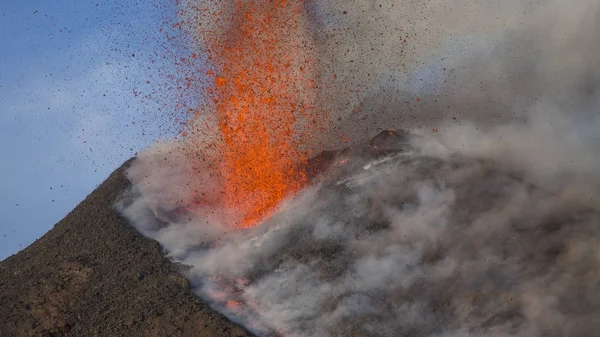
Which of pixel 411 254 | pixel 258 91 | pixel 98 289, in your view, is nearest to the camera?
pixel 411 254

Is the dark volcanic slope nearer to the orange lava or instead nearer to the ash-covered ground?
the ash-covered ground

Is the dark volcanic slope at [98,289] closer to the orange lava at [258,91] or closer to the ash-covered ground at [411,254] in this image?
the ash-covered ground at [411,254]

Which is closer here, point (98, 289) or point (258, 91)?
point (98, 289)

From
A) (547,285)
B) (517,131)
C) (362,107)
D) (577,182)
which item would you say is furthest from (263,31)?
(547,285)

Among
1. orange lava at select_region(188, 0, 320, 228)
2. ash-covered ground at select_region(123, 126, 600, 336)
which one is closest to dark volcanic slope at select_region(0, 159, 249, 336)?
ash-covered ground at select_region(123, 126, 600, 336)

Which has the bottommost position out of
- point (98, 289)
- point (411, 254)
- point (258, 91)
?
point (98, 289)

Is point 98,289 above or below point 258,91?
below

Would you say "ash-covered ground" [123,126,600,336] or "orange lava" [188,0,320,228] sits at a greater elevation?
"orange lava" [188,0,320,228]

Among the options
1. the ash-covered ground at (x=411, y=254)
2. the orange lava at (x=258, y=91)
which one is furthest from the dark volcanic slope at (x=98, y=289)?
the orange lava at (x=258, y=91)

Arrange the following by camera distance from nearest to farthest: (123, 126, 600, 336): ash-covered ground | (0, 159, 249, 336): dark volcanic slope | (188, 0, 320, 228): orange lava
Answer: (123, 126, 600, 336): ash-covered ground
(0, 159, 249, 336): dark volcanic slope
(188, 0, 320, 228): orange lava

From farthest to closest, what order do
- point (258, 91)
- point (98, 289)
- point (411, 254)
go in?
1. point (258, 91)
2. point (98, 289)
3. point (411, 254)
